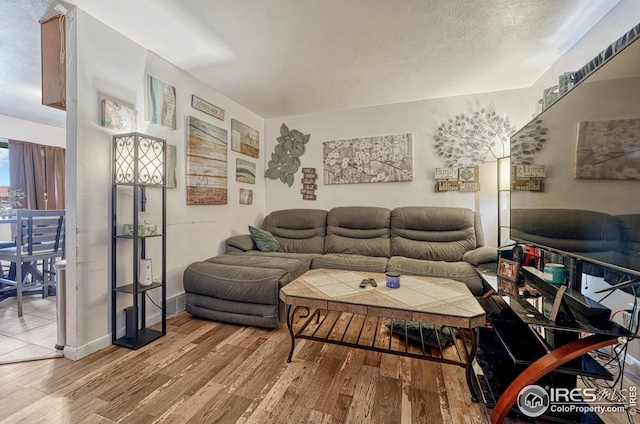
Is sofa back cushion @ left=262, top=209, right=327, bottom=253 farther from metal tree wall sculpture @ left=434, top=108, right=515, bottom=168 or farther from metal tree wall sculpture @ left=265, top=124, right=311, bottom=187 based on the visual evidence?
metal tree wall sculpture @ left=434, top=108, right=515, bottom=168

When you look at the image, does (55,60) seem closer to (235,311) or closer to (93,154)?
(93,154)

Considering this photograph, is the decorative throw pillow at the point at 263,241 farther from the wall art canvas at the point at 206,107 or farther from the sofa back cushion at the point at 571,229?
the sofa back cushion at the point at 571,229

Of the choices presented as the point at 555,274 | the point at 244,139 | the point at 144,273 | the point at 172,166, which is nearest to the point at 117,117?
the point at 172,166

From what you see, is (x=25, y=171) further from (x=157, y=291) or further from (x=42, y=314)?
(x=157, y=291)

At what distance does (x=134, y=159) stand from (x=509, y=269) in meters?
2.62

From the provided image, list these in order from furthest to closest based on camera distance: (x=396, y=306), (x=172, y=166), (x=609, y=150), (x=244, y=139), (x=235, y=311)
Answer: (x=244, y=139) → (x=172, y=166) → (x=235, y=311) → (x=396, y=306) → (x=609, y=150)

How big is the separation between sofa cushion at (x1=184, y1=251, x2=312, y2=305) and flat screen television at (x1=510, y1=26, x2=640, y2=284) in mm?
1792

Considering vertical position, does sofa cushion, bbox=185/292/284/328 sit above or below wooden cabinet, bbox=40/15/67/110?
below

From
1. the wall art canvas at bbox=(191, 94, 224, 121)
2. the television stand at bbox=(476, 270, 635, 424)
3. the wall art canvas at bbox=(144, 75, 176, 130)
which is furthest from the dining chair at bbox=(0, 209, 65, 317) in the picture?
the television stand at bbox=(476, 270, 635, 424)

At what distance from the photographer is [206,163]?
2.80 meters

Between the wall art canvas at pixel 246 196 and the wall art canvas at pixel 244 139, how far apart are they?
1.62 ft

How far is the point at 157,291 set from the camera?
227 centimetres

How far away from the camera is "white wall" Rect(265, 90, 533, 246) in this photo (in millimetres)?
3102

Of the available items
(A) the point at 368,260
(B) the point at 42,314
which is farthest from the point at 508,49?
(B) the point at 42,314
